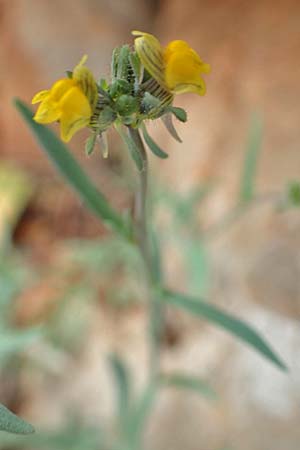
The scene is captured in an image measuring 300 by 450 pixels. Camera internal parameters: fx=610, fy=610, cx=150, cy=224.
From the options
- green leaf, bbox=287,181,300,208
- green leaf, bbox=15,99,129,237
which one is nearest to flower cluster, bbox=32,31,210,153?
green leaf, bbox=15,99,129,237


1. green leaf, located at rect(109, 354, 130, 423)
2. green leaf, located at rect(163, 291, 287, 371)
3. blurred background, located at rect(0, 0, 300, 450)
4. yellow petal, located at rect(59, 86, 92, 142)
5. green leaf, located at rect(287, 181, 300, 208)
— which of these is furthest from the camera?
blurred background, located at rect(0, 0, 300, 450)

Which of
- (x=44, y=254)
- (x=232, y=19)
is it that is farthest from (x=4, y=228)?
(x=232, y=19)

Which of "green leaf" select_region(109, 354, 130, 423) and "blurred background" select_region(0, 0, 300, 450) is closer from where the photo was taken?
"green leaf" select_region(109, 354, 130, 423)

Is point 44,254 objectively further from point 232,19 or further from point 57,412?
point 232,19

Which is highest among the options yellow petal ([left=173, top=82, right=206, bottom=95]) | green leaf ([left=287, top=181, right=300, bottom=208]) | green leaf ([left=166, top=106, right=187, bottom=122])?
green leaf ([left=287, top=181, right=300, bottom=208])

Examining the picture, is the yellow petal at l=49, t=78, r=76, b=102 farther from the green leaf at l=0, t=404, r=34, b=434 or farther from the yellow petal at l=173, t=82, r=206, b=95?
the green leaf at l=0, t=404, r=34, b=434

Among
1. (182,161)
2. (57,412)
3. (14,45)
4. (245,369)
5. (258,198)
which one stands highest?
(14,45)

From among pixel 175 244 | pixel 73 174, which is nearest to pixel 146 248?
pixel 73 174
